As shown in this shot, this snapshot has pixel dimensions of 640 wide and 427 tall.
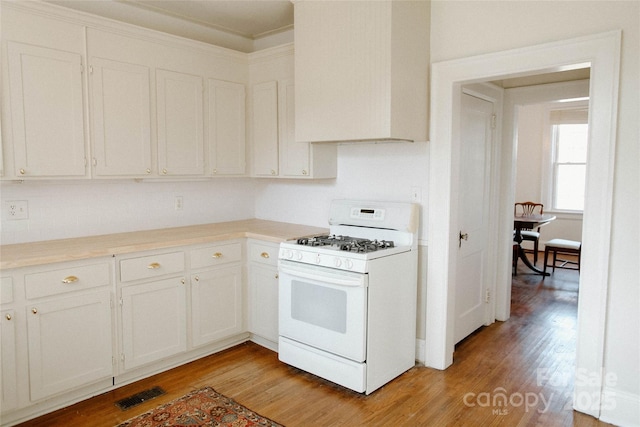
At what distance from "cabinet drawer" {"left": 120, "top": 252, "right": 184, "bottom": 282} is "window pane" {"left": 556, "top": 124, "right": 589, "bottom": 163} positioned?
6.61 m

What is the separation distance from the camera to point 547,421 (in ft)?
8.32

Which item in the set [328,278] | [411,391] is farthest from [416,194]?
[411,391]

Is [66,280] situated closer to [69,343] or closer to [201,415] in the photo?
[69,343]

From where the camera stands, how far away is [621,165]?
94.4 inches

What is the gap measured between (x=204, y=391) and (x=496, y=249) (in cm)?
281

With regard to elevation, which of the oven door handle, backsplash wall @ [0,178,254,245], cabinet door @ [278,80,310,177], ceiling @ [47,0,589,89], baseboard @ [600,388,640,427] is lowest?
baseboard @ [600,388,640,427]

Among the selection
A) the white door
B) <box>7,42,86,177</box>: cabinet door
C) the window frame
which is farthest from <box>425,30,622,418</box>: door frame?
the window frame

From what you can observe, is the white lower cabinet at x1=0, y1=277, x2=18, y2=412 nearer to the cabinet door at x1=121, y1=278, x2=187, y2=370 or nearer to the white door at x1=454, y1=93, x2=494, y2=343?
the cabinet door at x1=121, y1=278, x2=187, y2=370

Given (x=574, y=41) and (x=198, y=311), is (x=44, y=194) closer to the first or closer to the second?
(x=198, y=311)

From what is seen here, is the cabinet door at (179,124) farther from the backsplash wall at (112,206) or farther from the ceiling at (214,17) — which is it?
the ceiling at (214,17)

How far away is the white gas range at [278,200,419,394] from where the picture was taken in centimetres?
277

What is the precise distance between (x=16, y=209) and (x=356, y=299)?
2313 millimetres

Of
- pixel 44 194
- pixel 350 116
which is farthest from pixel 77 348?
pixel 350 116

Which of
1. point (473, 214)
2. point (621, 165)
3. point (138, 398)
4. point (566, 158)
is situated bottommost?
point (138, 398)
